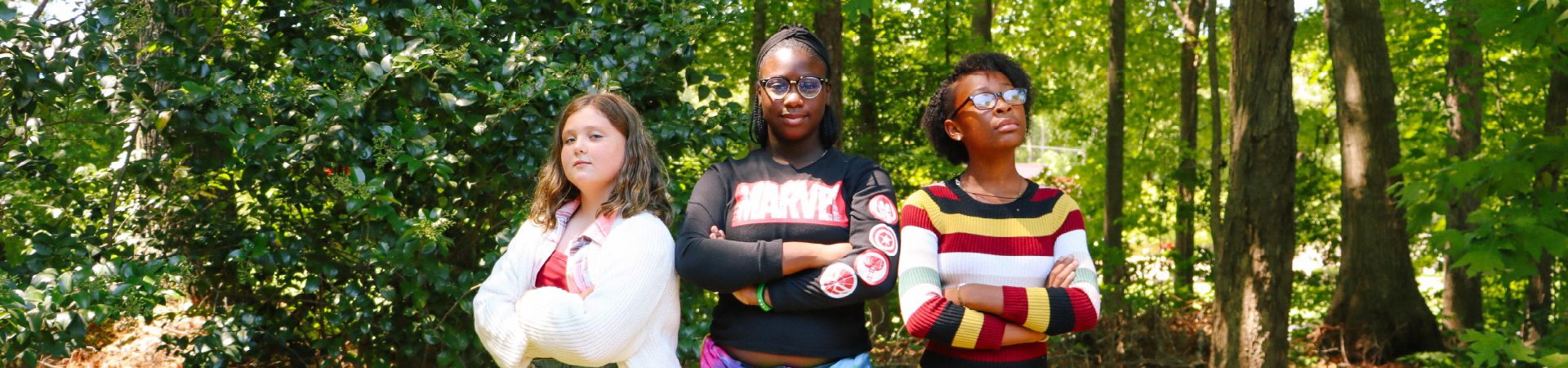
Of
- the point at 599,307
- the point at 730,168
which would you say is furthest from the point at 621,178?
the point at 599,307

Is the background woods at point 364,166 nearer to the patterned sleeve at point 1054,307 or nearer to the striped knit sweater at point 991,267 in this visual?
the striped knit sweater at point 991,267

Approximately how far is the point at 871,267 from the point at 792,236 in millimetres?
221

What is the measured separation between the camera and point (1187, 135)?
40.5ft

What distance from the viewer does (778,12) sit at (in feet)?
24.6

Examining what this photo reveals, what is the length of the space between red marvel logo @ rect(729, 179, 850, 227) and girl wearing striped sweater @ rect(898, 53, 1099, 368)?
0.20 meters

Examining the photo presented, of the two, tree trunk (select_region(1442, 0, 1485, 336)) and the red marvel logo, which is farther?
tree trunk (select_region(1442, 0, 1485, 336))

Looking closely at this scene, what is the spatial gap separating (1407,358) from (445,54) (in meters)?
8.37

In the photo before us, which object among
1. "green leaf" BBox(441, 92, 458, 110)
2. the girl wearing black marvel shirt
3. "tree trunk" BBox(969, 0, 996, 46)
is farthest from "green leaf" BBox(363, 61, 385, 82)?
"tree trunk" BBox(969, 0, 996, 46)

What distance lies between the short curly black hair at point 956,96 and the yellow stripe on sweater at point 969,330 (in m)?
0.56

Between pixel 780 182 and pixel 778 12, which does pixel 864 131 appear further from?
pixel 780 182

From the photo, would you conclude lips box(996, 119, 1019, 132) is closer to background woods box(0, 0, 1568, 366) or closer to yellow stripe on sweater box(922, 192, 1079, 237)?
yellow stripe on sweater box(922, 192, 1079, 237)

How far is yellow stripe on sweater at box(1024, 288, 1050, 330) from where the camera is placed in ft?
7.20

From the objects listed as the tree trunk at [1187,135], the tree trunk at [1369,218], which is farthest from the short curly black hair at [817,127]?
the tree trunk at [1187,135]

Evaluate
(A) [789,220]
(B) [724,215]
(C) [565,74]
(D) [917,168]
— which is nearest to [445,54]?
(C) [565,74]
